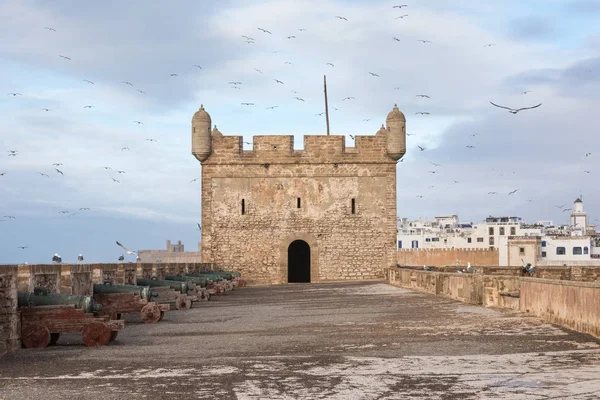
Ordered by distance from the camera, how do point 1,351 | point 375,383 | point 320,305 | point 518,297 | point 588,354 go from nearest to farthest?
point 375,383 < point 588,354 < point 1,351 < point 518,297 < point 320,305

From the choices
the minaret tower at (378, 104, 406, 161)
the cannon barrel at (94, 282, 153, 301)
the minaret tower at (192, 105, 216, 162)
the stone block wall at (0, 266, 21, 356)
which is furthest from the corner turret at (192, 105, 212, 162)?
the stone block wall at (0, 266, 21, 356)

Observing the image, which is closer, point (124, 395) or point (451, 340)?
point (124, 395)

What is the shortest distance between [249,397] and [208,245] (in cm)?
2792

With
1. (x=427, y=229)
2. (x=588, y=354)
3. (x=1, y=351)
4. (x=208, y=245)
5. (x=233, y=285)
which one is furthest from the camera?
(x=427, y=229)

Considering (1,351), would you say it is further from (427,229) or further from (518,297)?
(427,229)

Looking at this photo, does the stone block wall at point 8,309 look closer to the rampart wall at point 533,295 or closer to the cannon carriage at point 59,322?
the cannon carriage at point 59,322

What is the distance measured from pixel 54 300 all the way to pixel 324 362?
3612mm

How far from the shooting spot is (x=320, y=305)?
17109 millimetres

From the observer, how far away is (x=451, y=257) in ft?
275

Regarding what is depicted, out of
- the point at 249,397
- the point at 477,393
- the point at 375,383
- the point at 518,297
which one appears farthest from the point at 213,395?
the point at 518,297

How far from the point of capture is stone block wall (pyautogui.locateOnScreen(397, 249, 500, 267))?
83.7 m

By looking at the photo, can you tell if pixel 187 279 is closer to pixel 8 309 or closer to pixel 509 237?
pixel 8 309

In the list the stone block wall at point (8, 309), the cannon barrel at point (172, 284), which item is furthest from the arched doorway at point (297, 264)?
the stone block wall at point (8, 309)

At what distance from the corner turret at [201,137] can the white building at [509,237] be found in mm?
57278
